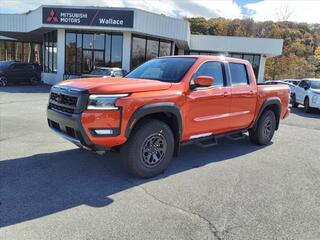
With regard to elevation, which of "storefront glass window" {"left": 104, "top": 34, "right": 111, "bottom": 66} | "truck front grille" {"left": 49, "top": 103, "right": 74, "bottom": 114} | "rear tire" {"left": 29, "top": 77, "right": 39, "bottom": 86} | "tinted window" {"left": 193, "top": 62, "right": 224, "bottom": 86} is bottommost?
"rear tire" {"left": 29, "top": 77, "right": 39, "bottom": 86}

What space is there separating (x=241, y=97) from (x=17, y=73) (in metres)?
19.9

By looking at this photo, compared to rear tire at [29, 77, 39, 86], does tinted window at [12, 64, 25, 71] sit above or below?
above

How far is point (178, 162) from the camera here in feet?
20.0

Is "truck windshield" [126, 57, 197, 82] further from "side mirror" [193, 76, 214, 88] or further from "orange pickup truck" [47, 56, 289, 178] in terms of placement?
"side mirror" [193, 76, 214, 88]

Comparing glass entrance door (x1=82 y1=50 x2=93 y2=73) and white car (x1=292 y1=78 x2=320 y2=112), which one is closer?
white car (x1=292 y1=78 x2=320 y2=112)

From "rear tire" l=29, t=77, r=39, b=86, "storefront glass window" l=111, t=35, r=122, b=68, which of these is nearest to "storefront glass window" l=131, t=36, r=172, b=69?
"storefront glass window" l=111, t=35, r=122, b=68

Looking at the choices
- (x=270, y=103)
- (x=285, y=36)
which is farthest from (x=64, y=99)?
(x=285, y=36)

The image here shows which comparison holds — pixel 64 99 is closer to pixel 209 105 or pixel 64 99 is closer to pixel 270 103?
pixel 209 105

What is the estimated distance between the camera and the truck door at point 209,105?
5.57 meters

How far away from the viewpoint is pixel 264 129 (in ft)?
25.2

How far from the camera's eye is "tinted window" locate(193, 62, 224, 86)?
586 centimetres

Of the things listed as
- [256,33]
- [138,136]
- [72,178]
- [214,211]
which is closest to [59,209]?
[72,178]

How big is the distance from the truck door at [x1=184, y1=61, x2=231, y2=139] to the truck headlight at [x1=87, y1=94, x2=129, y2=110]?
4.56 feet

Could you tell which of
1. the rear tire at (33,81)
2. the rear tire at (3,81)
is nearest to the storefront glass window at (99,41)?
the rear tire at (33,81)
